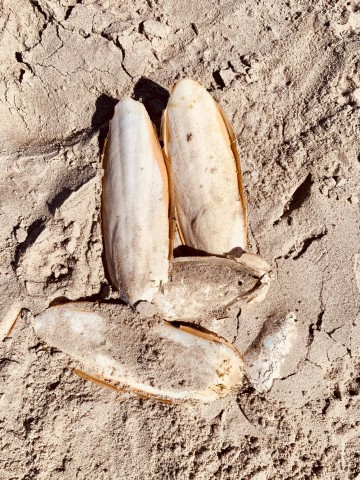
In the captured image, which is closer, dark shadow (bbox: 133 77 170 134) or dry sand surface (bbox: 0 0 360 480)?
dry sand surface (bbox: 0 0 360 480)

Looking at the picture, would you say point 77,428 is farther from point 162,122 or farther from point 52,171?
point 162,122

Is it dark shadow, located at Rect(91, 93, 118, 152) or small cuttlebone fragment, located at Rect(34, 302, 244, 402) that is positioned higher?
dark shadow, located at Rect(91, 93, 118, 152)

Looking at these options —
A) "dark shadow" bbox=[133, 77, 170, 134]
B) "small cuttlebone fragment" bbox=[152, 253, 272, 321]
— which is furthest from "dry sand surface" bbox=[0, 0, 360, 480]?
"small cuttlebone fragment" bbox=[152, 253, 272, 321]

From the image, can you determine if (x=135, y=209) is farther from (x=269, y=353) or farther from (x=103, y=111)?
(x=269, y=353)

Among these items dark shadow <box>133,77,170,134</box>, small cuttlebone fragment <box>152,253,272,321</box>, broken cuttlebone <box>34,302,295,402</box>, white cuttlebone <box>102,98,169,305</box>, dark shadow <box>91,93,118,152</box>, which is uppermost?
dark shadow <box>133,77,170,134</box>

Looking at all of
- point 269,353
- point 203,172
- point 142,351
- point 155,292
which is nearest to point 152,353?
point 142,351

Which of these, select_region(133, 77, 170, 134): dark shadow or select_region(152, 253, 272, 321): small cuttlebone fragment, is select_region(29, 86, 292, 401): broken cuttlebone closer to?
select_region(152, 253, 272, 321): small cuttlebone fragment

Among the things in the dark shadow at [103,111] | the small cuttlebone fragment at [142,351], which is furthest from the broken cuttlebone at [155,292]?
the dark shadow at [103,111]
